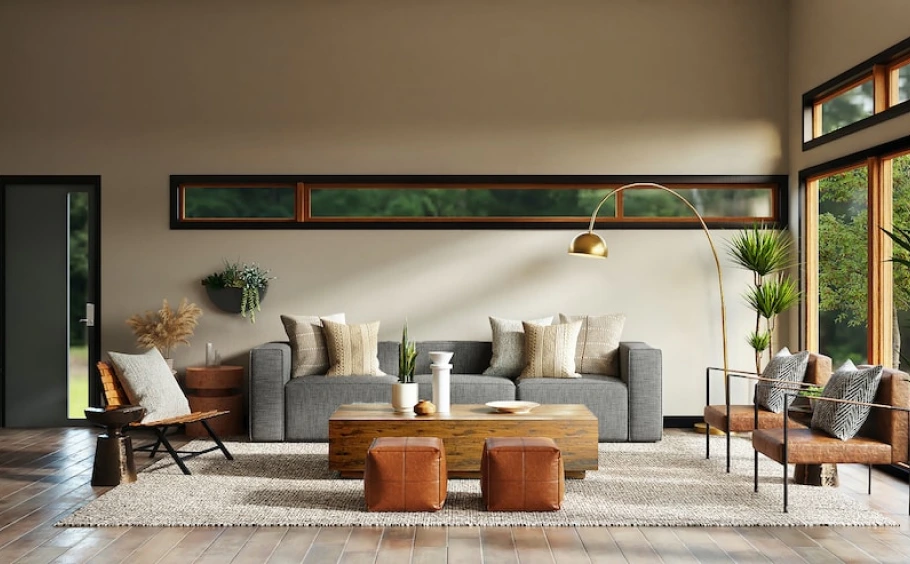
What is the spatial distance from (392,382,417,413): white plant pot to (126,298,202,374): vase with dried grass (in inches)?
95.7

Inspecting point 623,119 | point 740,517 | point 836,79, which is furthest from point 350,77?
point 740,517

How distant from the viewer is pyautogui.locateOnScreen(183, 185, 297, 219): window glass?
790 centimetres

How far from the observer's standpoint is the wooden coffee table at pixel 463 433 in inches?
221

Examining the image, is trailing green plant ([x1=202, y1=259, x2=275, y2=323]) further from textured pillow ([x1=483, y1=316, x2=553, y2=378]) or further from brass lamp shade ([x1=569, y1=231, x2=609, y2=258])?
brass lamp shade ([x1=569, y1=231, x2=609, y2=258])

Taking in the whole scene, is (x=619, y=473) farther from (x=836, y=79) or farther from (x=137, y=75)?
(x=137, y=75)

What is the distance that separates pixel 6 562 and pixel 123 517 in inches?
29.2

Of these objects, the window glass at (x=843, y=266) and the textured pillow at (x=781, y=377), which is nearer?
the textured pillow at (x=781, y=377)

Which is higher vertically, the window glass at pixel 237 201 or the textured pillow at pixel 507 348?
the window glass at pixel 237 201

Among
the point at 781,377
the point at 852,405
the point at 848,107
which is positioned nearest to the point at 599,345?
the point at 781,377

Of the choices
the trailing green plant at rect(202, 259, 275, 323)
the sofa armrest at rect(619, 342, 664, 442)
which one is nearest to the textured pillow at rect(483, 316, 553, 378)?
the sofa armrest at rect(619, 342, 664, 442)

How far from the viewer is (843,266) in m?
6.93

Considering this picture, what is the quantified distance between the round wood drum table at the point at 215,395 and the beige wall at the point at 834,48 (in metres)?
4.65

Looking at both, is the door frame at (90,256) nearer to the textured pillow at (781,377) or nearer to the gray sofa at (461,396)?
the gray sofa at (461,396)

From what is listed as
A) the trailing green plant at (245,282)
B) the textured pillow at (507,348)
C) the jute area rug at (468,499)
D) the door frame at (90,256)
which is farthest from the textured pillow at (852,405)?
the door frame at (90,256)
